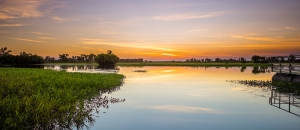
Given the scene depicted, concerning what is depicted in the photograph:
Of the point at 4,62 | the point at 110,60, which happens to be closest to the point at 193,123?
the point at 110,60

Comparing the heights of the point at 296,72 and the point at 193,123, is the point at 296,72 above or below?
above

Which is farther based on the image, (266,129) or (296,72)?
(296,72)

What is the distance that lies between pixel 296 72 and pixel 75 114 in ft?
71.0

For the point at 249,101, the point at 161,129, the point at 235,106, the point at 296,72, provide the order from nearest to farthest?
the point at 161,129 → the point at 235,106 → the point at 249,101 → the point at 296,72

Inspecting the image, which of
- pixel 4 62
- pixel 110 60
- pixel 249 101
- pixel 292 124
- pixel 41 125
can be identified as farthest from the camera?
pixel 110 60

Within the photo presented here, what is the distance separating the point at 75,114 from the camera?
11203mm

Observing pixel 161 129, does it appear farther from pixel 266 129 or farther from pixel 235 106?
pixel 235 106

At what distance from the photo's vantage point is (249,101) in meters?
16.8

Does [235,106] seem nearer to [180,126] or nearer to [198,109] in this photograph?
[198,109]

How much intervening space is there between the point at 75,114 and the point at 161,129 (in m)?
4.27

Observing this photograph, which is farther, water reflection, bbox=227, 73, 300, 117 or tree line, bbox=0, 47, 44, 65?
tree line, bbox=0, 47, 44, 65

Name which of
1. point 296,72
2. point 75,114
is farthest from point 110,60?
point 75,114

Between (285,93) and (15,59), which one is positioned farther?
(15,59)

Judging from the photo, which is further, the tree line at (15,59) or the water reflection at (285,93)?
the tree line at (15,59)
